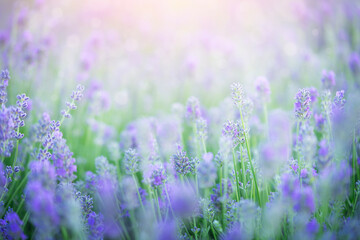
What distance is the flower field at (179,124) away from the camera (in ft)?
3.70

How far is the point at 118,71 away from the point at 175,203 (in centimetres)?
316

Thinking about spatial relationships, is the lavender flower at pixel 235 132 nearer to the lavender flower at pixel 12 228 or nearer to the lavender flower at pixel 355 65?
the lavender flower at pixel 12 228

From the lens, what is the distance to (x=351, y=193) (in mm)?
1477

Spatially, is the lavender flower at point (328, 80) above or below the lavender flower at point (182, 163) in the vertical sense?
below

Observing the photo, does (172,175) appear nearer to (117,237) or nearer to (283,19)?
(117,237)

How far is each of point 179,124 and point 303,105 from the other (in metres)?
0.91

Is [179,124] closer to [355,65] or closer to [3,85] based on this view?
[3,85]

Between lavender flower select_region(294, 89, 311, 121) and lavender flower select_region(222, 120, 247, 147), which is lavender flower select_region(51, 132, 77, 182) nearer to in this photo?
lavender flower select_region(222, 120, 247, 147)

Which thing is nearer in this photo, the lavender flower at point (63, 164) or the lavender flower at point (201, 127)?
the lavender flower at point (63, 164)

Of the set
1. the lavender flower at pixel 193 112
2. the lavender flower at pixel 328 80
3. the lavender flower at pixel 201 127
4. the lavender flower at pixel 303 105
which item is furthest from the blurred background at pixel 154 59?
the lavender flower at pixel 303 105

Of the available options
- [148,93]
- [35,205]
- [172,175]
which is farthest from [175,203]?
[148,93]

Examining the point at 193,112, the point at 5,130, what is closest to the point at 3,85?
the point at 5,130

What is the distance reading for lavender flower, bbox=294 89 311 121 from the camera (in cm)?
134

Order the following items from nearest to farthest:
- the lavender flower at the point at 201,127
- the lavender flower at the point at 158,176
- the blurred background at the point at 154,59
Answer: the lavender flower at the point at 158,176 < the lavender flower at the point at 201,127 < the blurred background at the point at 154,59
